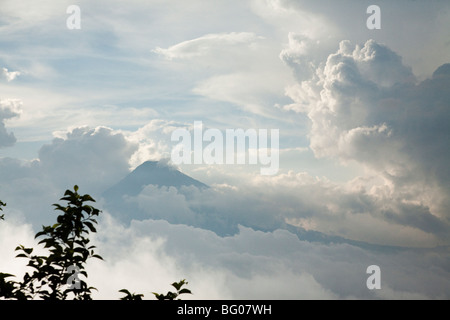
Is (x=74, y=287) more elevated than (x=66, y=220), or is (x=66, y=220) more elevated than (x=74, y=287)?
(x=66, y=220)
